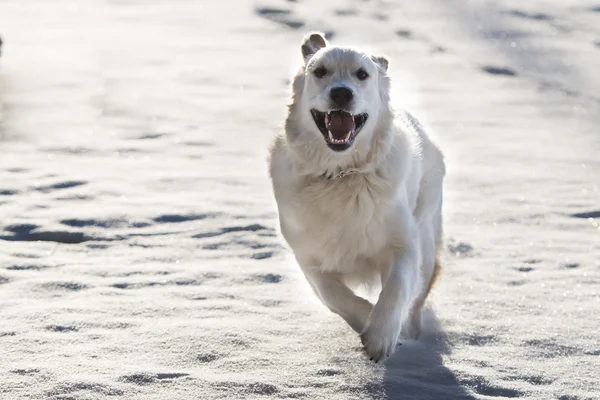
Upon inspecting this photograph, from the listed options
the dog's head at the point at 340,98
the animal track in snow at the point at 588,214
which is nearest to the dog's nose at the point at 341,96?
the dog's head at the point at 340,98

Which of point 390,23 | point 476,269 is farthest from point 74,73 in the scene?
point 476,269

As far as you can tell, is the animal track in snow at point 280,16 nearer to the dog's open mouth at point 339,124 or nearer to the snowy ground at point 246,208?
the snowy ground at point 246,208

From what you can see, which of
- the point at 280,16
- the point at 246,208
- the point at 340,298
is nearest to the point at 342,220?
the point at 340,298

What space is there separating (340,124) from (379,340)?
1181 mm

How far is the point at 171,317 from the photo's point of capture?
556 centimetres

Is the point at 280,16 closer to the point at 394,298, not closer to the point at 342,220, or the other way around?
the point at 342,220

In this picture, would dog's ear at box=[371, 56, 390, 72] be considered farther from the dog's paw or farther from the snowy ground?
the dog's paw

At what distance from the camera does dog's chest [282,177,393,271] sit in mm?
5375

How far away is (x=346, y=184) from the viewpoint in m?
5.43

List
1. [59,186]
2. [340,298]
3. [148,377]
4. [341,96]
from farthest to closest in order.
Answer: [59,186] < [340,298] < [341,96] < [148,377]

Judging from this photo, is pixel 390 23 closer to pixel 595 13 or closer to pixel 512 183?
pixel 595 13

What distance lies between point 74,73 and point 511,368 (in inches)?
322

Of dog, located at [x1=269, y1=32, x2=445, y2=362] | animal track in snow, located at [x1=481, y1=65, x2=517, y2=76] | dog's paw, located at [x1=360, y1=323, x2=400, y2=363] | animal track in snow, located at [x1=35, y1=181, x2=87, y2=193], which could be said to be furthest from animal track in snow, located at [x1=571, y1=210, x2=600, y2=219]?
animal track in snow, located at [x1=481, y1=65, x2=517, y2=76]

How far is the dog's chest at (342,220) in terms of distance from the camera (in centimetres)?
538
